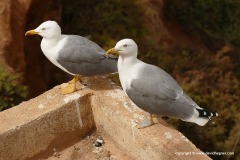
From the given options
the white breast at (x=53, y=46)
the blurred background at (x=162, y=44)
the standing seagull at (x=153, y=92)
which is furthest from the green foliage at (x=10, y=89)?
the standing seagull at (x=153, y=92)

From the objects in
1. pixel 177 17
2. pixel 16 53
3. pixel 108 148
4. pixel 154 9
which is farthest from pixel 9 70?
pixel 177 17

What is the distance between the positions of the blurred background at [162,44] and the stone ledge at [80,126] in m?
1.06

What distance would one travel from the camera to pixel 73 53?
11.5ft

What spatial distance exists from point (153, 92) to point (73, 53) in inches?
30.5

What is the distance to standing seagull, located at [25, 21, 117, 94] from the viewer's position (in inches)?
138

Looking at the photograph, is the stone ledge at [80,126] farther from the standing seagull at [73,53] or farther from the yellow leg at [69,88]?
the standing seagull at [73,53]

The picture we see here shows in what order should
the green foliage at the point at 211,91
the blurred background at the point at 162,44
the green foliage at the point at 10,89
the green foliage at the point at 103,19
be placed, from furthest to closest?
1. the green foliage at the point at 103,19
2. the green foliage at the point at 211,91
3. the blurred background at the point at 162,44
4. the green foliage at the point at 10,89

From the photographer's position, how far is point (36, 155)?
11.6ft

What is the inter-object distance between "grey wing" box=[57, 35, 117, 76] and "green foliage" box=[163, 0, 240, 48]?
5.58 metres

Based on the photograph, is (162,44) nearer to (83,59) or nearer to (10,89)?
(10,89)

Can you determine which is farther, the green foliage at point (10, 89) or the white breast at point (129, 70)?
the green foliage at point (10, 89)

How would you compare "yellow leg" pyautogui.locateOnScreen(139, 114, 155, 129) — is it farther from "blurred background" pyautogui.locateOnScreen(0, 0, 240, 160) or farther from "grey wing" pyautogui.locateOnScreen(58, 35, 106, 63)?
"blurred background" pyautogui.locateOnScreen(0, 0, 240, 160)

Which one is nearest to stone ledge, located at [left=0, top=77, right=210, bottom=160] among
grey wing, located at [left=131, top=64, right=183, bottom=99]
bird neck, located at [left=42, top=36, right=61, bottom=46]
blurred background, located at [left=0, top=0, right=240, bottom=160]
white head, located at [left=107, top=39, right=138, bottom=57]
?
grey wing, located at [left=131, top=64, right=183, bottom=99]

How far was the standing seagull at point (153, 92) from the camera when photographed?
314 centimetres
